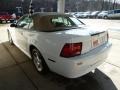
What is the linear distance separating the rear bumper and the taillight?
0.08m

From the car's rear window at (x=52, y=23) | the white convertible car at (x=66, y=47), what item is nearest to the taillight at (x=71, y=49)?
the white convertible car at (x=66, y=47)

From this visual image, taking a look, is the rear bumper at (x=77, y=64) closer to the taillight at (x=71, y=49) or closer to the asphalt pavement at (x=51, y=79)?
the taillight at (x=71, y=49)

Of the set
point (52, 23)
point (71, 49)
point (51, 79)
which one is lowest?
point (51, 79)

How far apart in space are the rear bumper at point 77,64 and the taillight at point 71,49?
0.08 metres

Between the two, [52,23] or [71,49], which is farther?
[52,23]

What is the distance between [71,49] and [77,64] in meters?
0.29

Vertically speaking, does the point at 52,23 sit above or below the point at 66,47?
above

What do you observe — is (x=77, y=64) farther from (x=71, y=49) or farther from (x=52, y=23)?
(x=52, y=23)

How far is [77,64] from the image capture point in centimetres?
259

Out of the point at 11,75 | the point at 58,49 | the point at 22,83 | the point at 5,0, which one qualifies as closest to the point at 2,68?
the point at 11,75

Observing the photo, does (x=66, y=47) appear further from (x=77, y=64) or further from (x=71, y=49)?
(x=77, y=64)

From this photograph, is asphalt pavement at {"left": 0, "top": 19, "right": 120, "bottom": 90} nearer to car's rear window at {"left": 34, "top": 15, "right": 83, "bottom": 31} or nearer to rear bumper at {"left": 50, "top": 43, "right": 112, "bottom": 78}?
rear bumper at {"left": 50, "top": 43, "right": 112, "bottom": 78}

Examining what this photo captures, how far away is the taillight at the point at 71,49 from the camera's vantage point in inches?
103

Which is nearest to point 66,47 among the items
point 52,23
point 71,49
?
point 71,49
